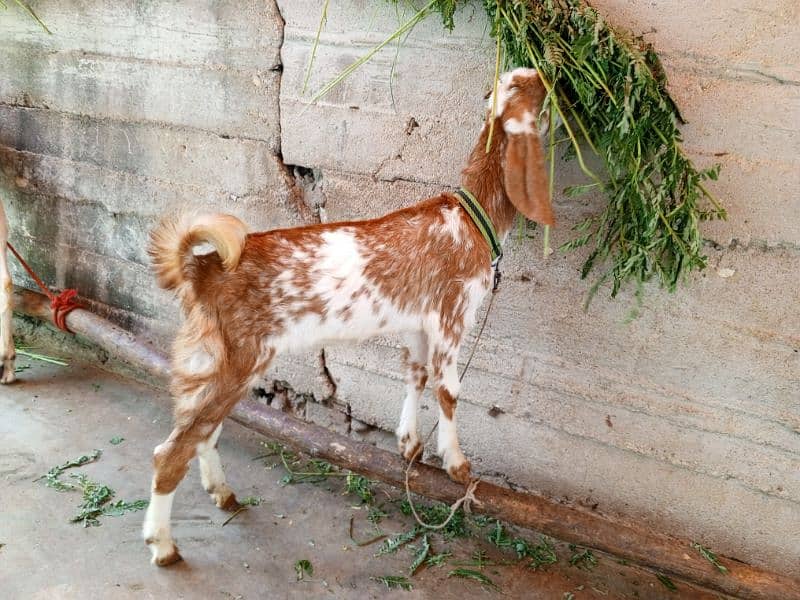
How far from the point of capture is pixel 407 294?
7.58 feet

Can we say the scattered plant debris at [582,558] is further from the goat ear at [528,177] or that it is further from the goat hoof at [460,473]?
the goat ear at [528,177]

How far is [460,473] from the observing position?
2590 mm

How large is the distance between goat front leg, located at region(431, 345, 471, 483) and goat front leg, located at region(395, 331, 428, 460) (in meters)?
0.11

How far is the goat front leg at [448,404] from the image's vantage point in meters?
2.46

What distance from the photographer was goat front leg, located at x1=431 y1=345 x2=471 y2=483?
2459 mm

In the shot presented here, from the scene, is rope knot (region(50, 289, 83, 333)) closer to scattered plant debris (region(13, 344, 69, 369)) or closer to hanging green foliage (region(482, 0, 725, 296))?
scattered plant debris (region(13, 344, 69, 369))

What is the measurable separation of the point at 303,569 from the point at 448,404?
784mm

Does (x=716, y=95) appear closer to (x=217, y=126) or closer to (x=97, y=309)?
(x=217, y=126)

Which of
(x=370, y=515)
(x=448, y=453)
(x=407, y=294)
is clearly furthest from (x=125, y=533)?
(x=407, y=294)

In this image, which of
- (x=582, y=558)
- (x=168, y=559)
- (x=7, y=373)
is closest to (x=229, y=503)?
(x=168, y=559)

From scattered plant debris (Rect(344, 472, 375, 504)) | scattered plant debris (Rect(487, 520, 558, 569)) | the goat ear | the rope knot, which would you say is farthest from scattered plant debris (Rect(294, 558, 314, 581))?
the rope knot

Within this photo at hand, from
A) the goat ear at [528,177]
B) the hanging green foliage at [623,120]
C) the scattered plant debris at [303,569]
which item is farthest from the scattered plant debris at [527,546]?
the goat ear at [528,177]

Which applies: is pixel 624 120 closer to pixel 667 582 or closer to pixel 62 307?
pixel 667 582

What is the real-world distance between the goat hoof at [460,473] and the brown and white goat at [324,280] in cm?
39
